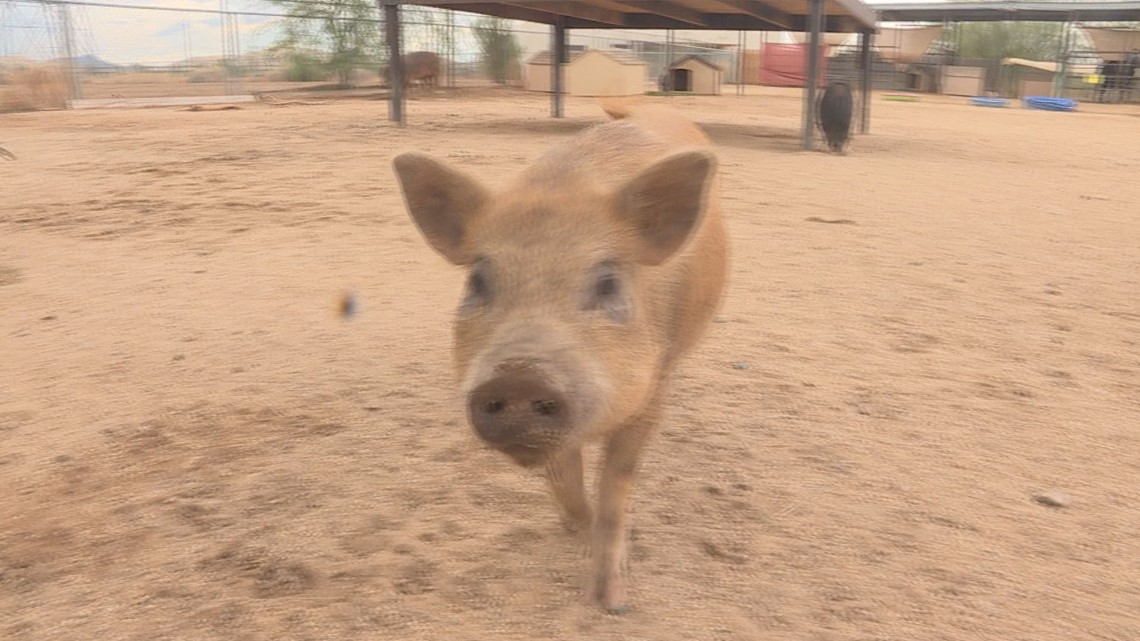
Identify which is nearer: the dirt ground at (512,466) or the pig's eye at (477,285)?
the pig's eye at (477,285)

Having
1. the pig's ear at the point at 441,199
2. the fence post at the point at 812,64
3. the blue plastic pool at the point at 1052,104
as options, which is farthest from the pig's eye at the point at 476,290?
the blue plastic pool at the point at 1052,104

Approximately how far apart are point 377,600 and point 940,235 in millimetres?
6068

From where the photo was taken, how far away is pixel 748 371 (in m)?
4.09

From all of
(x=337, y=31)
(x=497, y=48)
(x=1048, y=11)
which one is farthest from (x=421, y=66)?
(x=1048, y=11)

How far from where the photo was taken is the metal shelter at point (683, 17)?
1303cm

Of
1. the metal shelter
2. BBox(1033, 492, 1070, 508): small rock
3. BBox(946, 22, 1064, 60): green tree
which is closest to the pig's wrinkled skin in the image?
BBox(1033, 492, 1070, 508): small rock

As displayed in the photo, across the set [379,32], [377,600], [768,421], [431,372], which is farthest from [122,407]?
[379,32]

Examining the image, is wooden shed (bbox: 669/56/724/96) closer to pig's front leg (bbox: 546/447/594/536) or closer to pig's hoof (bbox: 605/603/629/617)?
pig's front leg (bbox: 546/447/594/536)

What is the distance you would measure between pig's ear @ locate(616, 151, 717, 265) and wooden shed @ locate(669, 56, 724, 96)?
28.0 m

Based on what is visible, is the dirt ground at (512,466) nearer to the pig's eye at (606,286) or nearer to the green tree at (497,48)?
the pig's eye at (606,286)

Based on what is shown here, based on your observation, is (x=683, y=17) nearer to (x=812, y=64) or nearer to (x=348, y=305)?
(x=812, y=64)

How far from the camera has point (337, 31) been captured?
92.6ft

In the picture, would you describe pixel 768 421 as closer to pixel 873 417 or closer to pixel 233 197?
pixel 873 417

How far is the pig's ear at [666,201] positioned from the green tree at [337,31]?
28.4 m
